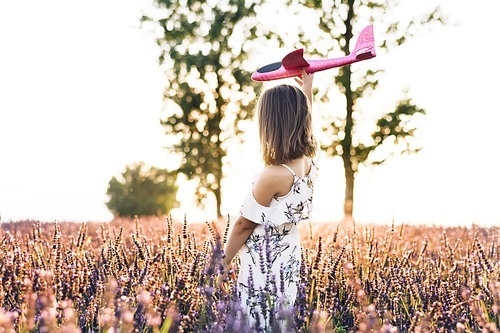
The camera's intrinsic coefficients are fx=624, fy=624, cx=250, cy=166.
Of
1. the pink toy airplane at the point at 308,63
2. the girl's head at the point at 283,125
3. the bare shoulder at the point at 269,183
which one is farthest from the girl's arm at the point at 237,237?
the pink toy airplane at the point at 308,63

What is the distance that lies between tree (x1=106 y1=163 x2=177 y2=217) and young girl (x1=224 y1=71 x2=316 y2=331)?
65.5 ft

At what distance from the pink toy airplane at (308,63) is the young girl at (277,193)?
2.06 ft

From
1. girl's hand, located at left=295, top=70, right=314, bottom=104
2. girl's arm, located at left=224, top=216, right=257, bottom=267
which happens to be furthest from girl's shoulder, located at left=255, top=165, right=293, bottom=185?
girl's hand, located at left=295, top=70, right=314, bottom=104

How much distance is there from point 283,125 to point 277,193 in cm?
36

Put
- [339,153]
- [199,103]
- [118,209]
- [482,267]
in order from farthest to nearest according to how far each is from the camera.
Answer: [118,209] < [199,103] < [339,153] < [482,267]

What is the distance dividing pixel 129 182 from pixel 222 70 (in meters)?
6.95

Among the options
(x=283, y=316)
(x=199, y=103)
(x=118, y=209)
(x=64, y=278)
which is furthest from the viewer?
(x=118, y=209)

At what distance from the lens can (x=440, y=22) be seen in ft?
53.6

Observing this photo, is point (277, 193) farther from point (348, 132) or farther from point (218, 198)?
point (218, 198)

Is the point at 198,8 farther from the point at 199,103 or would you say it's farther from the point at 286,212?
the point at 286,212

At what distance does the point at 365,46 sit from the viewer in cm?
421

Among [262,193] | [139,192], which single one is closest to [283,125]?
[262,193]

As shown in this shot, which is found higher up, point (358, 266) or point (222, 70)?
point (222, 70)

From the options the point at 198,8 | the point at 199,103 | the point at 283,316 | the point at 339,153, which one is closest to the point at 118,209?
the point at 199,103
